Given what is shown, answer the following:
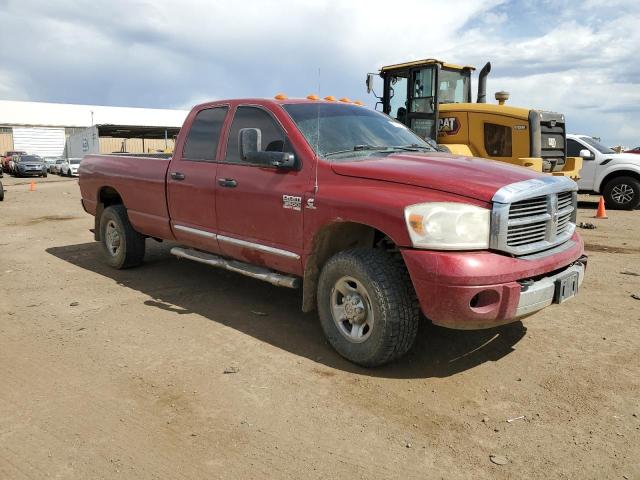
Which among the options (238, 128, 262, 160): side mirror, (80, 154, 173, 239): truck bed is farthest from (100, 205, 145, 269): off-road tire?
(238, 128, 262, 160): side mirror

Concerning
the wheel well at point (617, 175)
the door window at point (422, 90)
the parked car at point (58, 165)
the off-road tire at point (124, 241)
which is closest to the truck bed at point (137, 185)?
the off-road tire at point (124, 241)

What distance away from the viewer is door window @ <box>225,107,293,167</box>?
450cm

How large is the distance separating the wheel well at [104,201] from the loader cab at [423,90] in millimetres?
5506

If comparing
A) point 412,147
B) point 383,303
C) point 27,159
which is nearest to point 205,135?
point 412,147

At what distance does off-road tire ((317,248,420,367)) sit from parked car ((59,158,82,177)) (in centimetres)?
3308

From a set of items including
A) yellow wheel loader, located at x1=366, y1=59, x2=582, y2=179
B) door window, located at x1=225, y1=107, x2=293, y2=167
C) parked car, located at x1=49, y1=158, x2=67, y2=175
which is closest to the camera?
door window, located at x1=225, y1=107, x2=293, y2=167

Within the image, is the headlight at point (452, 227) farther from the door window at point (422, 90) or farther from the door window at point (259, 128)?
the door window at point (422, 90)

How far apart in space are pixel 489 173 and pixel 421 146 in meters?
1.27

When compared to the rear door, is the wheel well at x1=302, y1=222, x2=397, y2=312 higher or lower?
lower

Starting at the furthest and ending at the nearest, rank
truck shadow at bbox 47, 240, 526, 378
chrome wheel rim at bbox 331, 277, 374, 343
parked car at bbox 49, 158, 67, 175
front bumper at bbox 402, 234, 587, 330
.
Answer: parked car at bbox 49, 158, 67, 175 < truck shadow at bbox 47, 240, 526, 378 < chrome wheel rim at bbox 331, 277, 374, 343 < front bumper at bbox 402, 234, 587, 330

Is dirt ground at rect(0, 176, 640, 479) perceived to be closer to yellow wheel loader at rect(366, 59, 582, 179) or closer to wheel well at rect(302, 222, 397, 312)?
wheel well at rect(302, 222, 397, 312)

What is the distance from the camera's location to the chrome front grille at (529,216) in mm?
3344

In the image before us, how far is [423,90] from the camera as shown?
10.6 metres

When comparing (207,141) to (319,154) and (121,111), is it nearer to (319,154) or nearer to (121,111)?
(319,154)
